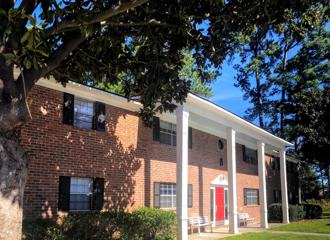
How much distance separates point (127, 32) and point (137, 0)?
1.85 meters

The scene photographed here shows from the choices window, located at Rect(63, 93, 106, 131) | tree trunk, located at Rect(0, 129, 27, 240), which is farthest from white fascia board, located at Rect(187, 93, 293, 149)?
tree trunk, located at Rect(0, 129, 27, 240)

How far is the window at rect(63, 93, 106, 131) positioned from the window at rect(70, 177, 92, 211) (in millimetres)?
1856

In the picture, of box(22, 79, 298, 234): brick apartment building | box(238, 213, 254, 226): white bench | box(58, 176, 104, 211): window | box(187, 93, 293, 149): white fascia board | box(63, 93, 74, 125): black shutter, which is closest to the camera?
box(22, 79, 298, 234): brick apartment building

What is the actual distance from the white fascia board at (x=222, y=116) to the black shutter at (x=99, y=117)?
3.20 metres

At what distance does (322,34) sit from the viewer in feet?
137

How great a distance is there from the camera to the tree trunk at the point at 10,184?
664 centimetres

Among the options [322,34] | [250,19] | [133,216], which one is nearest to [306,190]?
[322,34]

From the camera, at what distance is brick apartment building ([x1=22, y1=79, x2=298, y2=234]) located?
1274cm

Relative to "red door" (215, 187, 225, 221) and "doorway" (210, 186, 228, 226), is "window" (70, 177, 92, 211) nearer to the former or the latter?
"doorway" (210, 186, 228, 226)

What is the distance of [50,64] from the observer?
7984mm

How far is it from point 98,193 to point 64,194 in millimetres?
1602

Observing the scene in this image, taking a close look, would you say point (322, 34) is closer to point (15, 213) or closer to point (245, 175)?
point (245, 175)

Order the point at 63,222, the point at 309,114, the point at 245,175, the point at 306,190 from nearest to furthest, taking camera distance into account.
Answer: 1. the point at 63,222
2. the point at 245,175
3. the point at 309,114
4. the point at 306,190

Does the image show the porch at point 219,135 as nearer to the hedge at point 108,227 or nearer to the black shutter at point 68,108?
the hedge at point 108,227
